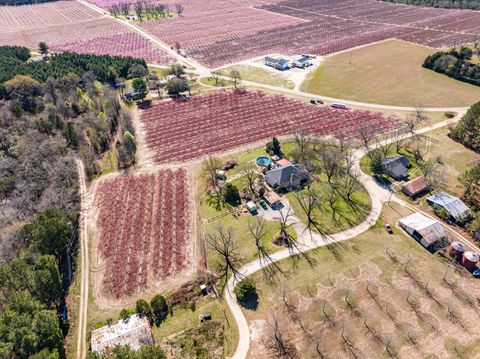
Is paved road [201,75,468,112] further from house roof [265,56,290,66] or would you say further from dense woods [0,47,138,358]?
dense woods [0,47,138,358]

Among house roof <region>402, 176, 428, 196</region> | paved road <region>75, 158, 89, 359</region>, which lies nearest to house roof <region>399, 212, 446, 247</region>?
house roof <region>402, 176, 428, 196</region>

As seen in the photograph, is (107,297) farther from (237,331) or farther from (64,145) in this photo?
(64,145)

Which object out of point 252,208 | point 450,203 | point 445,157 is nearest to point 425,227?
point 450,203

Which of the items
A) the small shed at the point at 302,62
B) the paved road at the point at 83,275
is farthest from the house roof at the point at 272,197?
the small shed at the point at 302,62

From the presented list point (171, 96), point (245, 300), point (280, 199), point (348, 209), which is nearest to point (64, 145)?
point (171, 96)

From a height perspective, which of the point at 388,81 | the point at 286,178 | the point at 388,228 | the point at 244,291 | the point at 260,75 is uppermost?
the point at 260,75

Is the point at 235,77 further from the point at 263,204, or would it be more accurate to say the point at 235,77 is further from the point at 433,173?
→ the point at 433,173
